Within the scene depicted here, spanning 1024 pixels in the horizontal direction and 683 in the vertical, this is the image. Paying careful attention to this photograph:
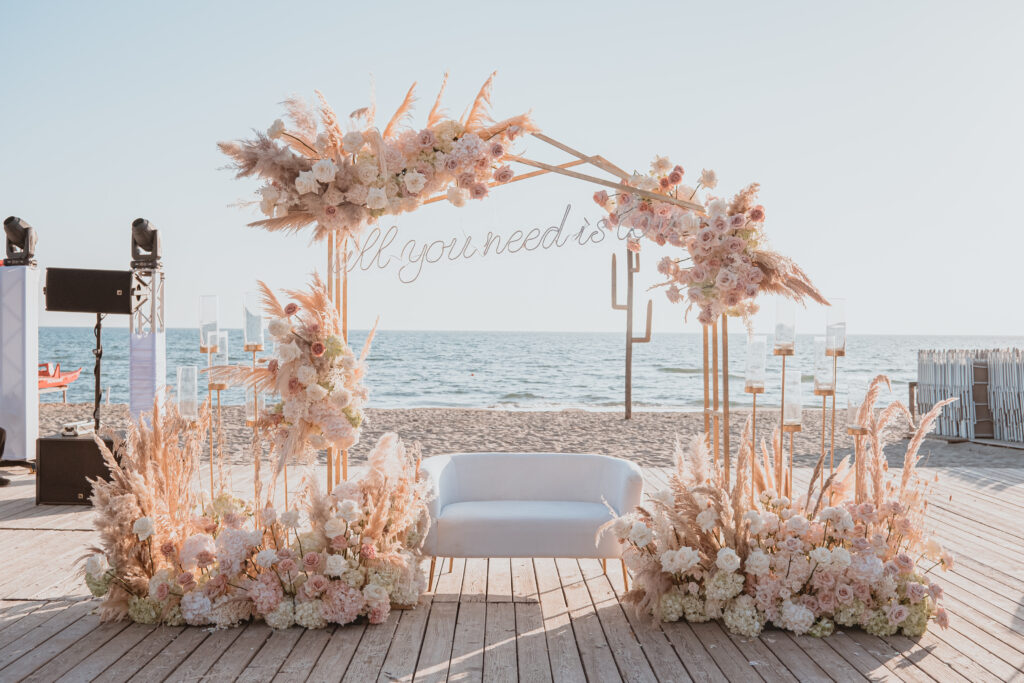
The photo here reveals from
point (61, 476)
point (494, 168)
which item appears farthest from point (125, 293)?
point (494, 168)

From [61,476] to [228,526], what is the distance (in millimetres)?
3178

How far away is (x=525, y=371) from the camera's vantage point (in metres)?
34.0

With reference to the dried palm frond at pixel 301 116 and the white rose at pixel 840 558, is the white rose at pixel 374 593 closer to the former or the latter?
the white rose at pixel 840 558

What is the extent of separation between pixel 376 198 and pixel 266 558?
1659 millimetres

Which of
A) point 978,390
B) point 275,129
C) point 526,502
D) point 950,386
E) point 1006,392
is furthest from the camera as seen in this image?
point 950,386

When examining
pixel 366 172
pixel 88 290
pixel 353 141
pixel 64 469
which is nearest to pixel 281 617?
pixel 366 172

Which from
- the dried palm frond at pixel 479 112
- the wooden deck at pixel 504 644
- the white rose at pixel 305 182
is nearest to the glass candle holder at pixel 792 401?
the wooden deck at pixel 504 644

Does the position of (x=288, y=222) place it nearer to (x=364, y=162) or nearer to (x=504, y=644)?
(x=364, y=162)

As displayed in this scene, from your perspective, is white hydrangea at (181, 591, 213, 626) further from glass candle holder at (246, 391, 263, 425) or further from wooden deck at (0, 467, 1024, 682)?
glass candle holder at (246, 391, 263, 425)

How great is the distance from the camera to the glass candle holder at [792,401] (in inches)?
144

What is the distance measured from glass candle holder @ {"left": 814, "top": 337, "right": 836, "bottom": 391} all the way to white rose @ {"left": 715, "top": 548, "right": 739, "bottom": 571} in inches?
35.8

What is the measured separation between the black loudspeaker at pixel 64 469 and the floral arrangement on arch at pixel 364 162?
3260mm

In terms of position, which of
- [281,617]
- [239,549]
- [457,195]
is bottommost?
[281,617]

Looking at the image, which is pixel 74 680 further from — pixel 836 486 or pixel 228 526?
pixel 836 486
